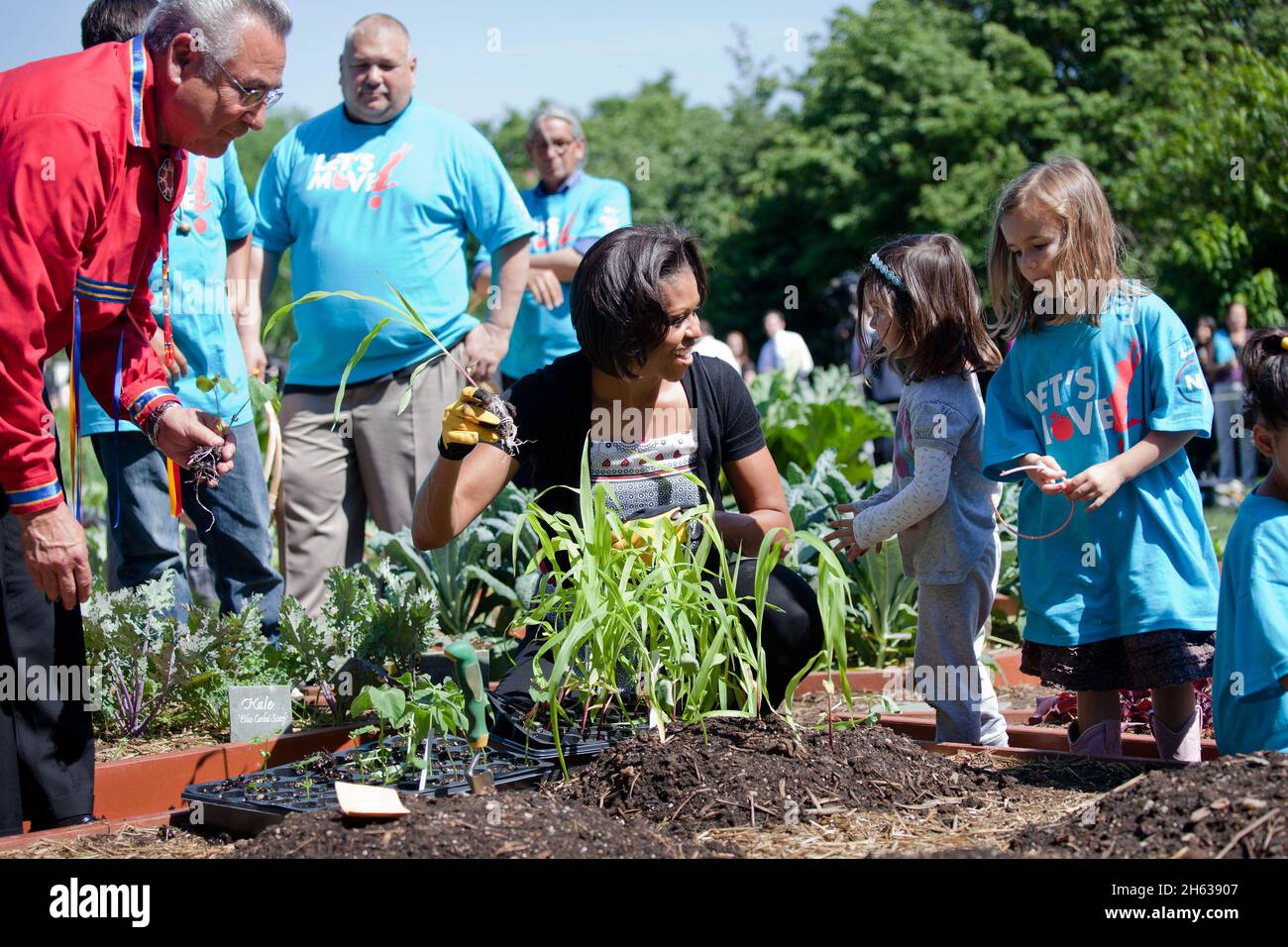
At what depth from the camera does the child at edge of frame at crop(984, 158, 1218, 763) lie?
2979mm

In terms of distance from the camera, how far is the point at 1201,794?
82.0 inches

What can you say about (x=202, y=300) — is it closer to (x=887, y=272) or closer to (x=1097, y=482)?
(x=887, y=272)

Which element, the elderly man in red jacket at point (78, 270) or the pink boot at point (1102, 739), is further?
the pink boot at point (1102, 739)

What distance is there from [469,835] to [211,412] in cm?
249

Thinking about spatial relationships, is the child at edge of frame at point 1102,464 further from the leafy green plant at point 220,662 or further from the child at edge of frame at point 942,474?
the leafy green plant at point 220,662

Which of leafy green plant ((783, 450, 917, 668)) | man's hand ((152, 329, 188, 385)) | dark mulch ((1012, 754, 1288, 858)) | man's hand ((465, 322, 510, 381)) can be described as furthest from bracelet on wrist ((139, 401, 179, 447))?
leafy green plant ((783, 450, 917, 668))

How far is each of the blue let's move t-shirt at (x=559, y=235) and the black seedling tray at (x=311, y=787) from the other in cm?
346

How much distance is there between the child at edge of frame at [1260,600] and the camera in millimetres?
2490

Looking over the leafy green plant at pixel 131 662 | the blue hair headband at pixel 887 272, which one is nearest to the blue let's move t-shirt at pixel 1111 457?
the blue hair headband at pixel 887 272

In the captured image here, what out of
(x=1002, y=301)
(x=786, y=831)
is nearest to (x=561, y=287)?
(x=1002, y=301)

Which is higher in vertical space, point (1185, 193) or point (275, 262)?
point (1185, 193)

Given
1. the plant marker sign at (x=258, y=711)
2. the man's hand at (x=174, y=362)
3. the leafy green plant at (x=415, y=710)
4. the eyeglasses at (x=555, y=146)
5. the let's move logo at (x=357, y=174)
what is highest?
the eyeglasses at (x=555, y=146)
